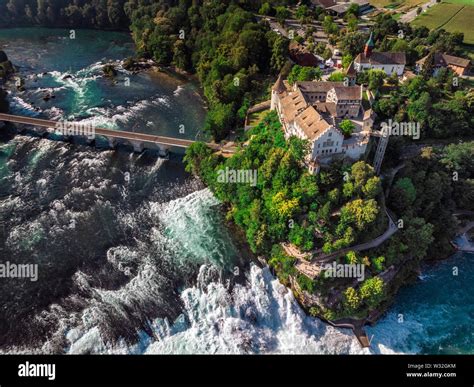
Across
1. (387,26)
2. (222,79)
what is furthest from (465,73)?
(222,79)

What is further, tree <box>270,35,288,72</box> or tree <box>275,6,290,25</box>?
tree <box>275,6,290,25</box>

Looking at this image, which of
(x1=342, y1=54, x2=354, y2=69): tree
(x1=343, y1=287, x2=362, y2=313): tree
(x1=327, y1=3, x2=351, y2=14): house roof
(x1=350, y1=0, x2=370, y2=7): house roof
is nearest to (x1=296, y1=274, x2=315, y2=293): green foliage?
(x1=343, y1=287, x2=362, y2=313): tree

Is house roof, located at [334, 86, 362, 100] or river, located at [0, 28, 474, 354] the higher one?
house roof, located at [334, 86, 362, 100]

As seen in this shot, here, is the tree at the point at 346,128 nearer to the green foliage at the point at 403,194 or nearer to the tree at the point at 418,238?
the green foliage at the point at 403,194

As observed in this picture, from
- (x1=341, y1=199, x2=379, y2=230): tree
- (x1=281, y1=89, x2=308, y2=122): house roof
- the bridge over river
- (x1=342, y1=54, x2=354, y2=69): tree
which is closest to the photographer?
(x1=341, y1=199, x2=379, y2=230): tree

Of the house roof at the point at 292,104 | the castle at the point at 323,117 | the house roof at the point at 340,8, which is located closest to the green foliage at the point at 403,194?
the castle at the point at 323,117

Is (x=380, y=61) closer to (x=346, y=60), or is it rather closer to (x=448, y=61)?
(x=346, y=60)

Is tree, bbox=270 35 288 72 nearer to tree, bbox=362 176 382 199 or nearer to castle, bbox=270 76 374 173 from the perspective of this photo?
castle, bbox=270 76 374 173
